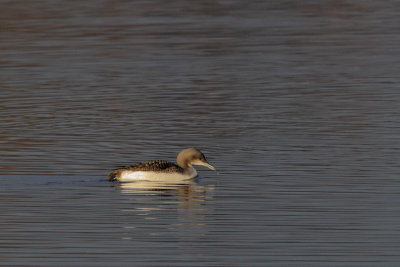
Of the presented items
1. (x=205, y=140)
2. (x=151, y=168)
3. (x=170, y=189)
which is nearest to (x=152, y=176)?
(x=151, y=168)

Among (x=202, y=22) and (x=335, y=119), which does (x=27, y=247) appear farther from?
(x=202, y=22)

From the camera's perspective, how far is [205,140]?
993 inches

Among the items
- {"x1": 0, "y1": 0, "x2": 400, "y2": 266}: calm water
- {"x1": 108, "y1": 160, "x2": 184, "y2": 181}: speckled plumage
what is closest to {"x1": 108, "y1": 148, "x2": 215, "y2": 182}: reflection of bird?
{"x1": 108, "y1": 160, "x2": 184, "y2": 181}: speckled plumage

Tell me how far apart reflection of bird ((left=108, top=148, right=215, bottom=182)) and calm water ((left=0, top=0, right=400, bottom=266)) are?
9.0 inches

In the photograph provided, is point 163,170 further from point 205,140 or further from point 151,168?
point 205,140

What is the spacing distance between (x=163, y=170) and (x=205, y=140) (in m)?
4.25

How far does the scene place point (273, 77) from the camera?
3556 centimetres

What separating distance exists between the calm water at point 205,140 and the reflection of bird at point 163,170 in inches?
9.0

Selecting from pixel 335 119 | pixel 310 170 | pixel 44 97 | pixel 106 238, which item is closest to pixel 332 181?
pixel 310 170

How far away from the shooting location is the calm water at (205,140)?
624 inches

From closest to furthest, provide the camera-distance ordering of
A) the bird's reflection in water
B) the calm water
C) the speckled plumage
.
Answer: the calm water
the bird's reflection in water
the speckled plumage

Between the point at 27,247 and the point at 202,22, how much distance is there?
37862mm

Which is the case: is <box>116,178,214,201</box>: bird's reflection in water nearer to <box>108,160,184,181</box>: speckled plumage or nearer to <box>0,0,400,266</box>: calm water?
<box>0,0,400,266</box>: calm water

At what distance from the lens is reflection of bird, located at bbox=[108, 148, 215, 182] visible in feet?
67.6
